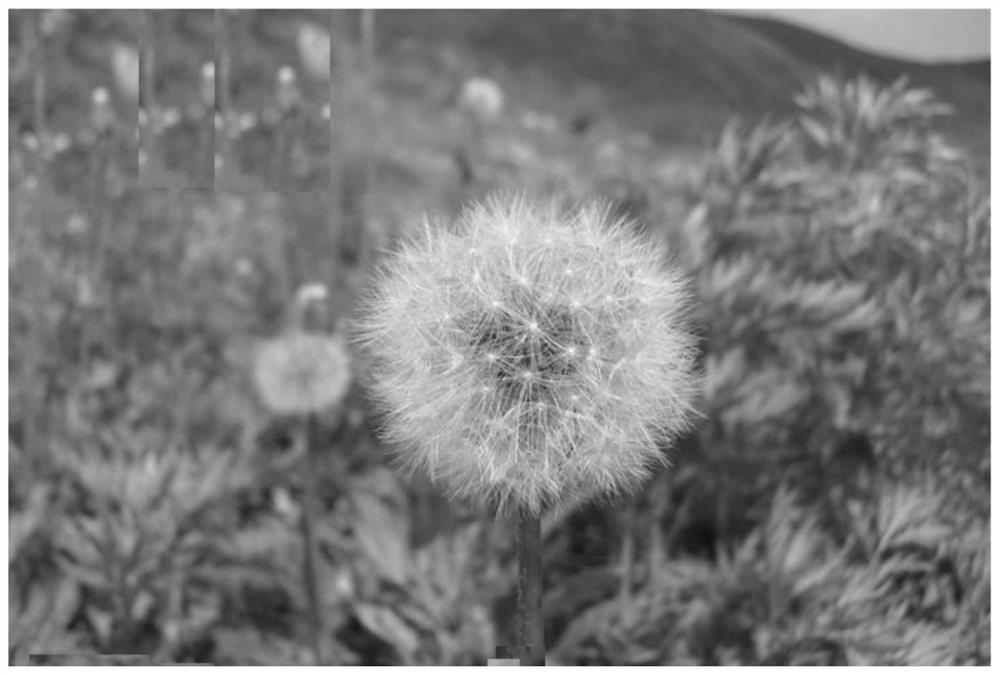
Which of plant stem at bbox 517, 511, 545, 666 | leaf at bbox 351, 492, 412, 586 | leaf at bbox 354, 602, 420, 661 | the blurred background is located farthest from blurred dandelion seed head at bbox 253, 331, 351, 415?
plant stem at bbox 517, 511, 545, 666

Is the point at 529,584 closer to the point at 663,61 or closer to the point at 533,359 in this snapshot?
the point at 533,359

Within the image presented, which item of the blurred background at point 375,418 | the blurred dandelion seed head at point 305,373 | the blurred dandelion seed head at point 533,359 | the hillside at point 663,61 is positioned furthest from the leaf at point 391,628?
the hillside at point 663,61

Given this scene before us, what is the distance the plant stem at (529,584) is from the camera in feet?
2.34

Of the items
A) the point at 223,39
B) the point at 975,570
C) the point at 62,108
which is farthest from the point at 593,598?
the point at 62,108

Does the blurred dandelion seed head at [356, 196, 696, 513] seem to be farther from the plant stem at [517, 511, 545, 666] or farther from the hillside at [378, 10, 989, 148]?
the hillside at [378, 10, 989, 148]

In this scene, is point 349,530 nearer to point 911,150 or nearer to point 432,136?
point 432,136

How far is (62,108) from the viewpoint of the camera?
1.62 m

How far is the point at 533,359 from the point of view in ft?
2.42

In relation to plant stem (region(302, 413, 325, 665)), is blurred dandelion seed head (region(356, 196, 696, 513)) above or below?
above

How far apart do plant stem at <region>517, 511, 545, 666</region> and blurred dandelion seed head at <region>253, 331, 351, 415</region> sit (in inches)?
31.0

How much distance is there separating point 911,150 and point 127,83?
1.26 m

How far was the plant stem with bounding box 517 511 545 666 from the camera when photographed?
2.34 ft

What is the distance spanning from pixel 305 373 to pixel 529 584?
32.5 inches

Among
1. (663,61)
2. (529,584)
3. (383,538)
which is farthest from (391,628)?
(663,61)
